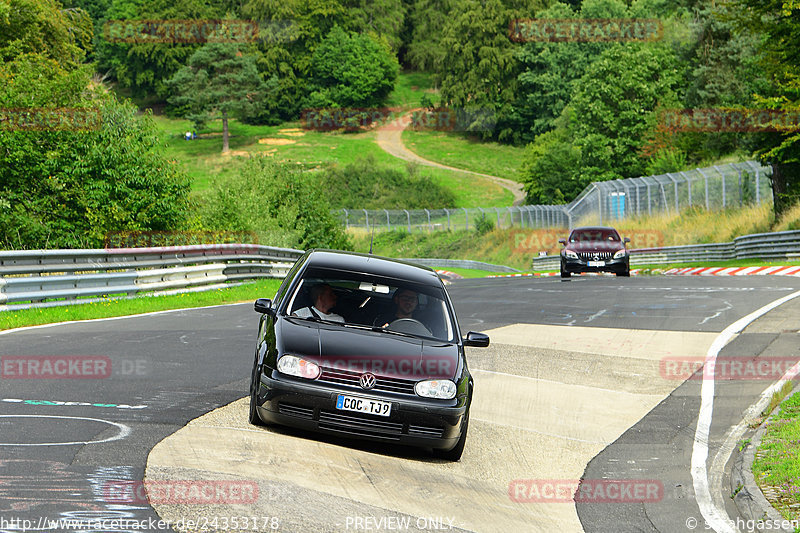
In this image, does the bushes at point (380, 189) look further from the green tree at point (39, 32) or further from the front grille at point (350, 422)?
the front grille at point (350, 422)

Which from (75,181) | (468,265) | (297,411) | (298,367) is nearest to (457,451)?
(297,411)

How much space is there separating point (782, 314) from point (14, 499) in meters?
14.3

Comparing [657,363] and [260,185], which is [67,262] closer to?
[657,363]

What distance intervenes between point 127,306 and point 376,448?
11276 millimetres

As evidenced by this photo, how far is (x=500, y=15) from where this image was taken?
417ft

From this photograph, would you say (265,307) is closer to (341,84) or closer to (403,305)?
(403,305)

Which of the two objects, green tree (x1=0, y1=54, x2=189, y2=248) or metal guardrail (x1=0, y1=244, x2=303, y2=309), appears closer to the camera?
metal guardrail (x1=0, y1=244, x2=303, y2=309)

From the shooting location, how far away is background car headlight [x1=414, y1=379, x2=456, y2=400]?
25.2 ft

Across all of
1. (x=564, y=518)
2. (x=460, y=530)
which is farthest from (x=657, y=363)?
(x=460, y=530)

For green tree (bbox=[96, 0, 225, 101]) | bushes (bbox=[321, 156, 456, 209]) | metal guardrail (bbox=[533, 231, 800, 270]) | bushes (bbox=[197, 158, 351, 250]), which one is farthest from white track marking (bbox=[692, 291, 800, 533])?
green tree (bbox=[96, 0, 225, 101])

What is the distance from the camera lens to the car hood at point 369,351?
25.2ft

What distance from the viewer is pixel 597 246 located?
99.1ft

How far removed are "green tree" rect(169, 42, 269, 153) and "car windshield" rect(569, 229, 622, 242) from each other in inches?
3717

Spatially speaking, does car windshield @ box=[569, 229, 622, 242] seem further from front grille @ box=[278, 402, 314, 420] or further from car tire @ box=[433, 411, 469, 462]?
front grille @ box=[278, 402, 314, 420]
